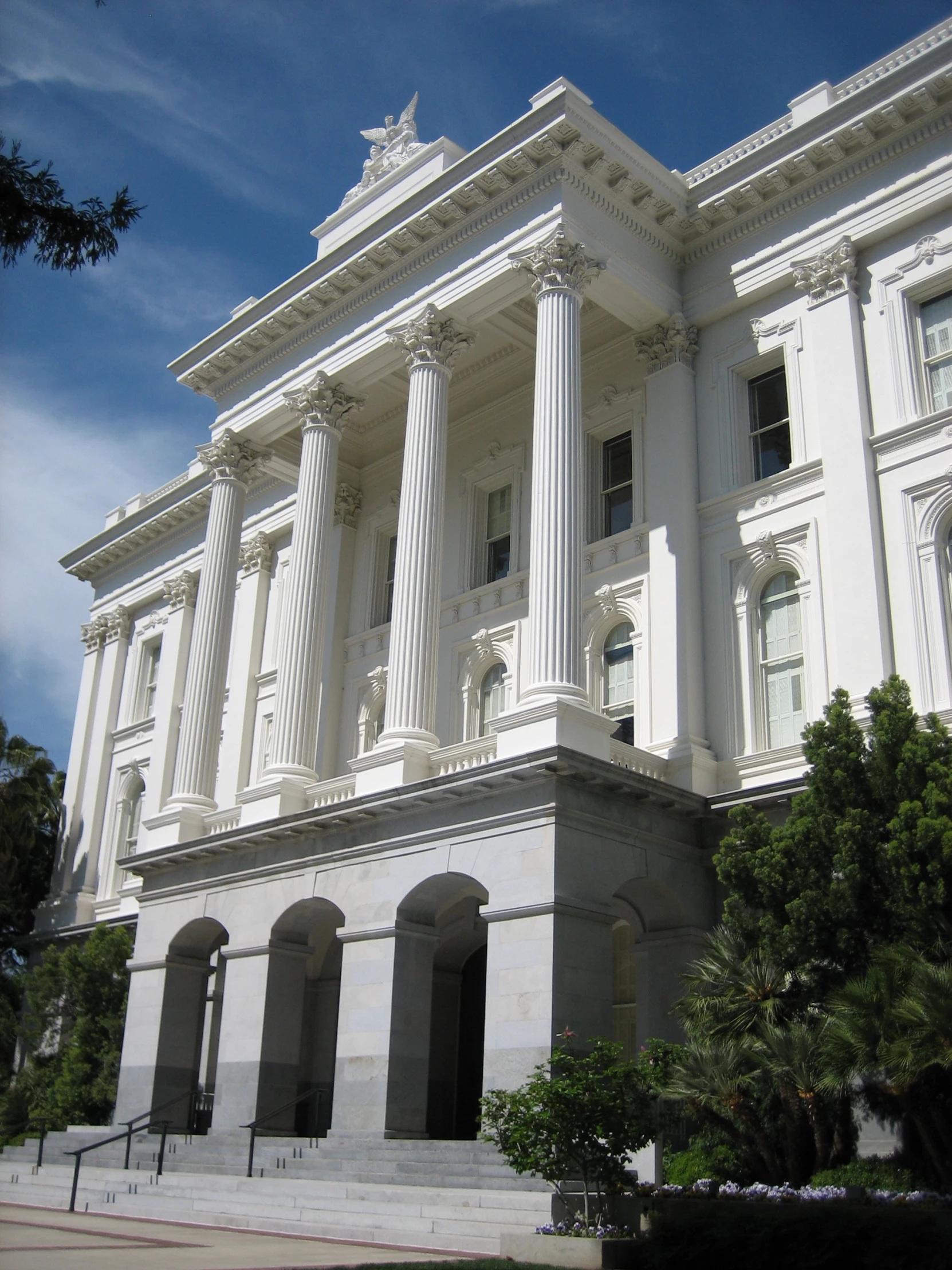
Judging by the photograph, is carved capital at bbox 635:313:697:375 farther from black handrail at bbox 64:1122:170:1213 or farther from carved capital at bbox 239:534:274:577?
black handrail at bbox 64:1122:170:1213

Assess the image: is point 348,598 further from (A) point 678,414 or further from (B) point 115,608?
(B) point 115,608

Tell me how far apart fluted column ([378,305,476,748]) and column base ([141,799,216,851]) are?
6101 millimetres

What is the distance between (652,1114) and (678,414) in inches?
568

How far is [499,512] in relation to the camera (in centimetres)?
3064

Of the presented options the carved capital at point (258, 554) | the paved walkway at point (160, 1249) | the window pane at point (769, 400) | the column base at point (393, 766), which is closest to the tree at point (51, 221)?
the paved walkway at point (160, 1249)

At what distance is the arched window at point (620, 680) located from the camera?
25406mm

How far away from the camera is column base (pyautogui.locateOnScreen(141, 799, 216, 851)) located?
27.9m

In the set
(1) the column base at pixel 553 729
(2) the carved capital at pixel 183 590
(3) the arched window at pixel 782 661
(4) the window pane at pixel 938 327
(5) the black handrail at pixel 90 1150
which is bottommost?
(5) the black handrail at pixel 90 1150

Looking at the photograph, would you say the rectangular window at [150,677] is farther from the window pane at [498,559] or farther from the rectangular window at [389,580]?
the window pane at [498,559]

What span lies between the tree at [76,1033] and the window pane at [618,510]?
1545 cm

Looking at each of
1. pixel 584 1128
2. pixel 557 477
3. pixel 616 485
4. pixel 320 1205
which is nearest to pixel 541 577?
pixel 557 477

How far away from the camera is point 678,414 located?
26.0m

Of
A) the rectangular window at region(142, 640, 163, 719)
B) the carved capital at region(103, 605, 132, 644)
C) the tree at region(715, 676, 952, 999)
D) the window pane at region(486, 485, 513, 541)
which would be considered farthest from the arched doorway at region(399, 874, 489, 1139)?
the carved capital at region(103, 605, 132, 644)

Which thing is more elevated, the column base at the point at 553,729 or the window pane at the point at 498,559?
the window pane at the point at 498,559
